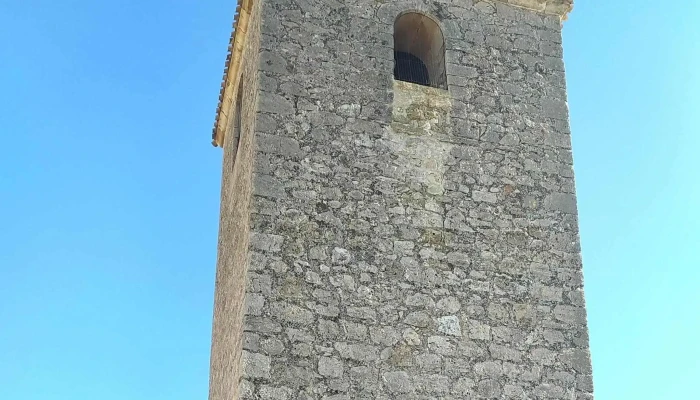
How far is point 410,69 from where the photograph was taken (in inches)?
340

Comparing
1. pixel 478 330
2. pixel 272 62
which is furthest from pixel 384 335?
pixel 272 62

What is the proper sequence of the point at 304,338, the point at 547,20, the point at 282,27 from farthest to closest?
the point at 547,20
the point at 282,27
the point at 304,338

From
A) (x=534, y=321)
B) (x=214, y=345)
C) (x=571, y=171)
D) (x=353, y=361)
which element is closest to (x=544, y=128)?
(x=571, y=171)

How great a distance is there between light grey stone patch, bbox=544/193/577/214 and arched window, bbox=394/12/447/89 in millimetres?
1427

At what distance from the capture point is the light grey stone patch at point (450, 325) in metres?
6.99

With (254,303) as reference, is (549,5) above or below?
above

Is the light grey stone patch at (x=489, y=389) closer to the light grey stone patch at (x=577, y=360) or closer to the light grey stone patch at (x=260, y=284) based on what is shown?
the light grey stone patch at (x=577, y=360)

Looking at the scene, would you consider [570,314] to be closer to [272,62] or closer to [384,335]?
[384,335]

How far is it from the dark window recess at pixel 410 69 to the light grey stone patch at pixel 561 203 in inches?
61.6

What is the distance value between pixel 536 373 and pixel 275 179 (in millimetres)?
2427

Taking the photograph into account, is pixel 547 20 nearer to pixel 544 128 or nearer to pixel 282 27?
pixel 544 128

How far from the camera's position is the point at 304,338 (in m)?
6.66

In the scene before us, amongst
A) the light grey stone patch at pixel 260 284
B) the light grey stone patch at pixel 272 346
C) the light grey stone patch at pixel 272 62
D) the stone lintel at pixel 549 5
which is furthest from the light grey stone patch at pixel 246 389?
the stone lintel at pixel 549 5

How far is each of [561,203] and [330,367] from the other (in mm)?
2502
